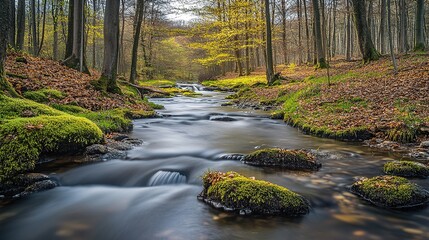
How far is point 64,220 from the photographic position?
420 centimetres

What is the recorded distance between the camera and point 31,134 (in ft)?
18.9

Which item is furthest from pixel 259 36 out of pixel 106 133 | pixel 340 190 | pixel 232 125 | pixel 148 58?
pixel 340 190

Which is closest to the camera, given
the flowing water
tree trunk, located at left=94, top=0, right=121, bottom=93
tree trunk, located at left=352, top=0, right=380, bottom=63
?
the flowing water

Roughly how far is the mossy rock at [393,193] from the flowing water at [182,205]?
17 cm

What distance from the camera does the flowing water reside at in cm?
387

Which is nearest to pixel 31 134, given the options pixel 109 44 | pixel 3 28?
pixel 3 28

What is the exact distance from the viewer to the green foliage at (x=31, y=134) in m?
5.26

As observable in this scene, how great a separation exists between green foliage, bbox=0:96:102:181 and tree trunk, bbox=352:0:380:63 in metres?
17.5

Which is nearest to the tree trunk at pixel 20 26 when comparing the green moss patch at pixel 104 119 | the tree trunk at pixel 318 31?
the green moss patch at pixel 104 119

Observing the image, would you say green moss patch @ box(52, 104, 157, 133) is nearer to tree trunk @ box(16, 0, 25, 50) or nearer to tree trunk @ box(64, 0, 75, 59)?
tree trunk @ box(64, 0, 75, 59)

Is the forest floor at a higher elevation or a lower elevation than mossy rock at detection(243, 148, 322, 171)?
higher

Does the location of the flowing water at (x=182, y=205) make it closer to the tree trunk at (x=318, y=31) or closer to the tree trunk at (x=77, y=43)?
the tree trunk at (x=77, y=43)

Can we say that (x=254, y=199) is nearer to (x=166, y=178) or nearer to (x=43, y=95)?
(x=166, y=178)

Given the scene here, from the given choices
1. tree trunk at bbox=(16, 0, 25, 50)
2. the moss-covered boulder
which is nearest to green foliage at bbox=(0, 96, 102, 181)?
the moss-covered boulder
